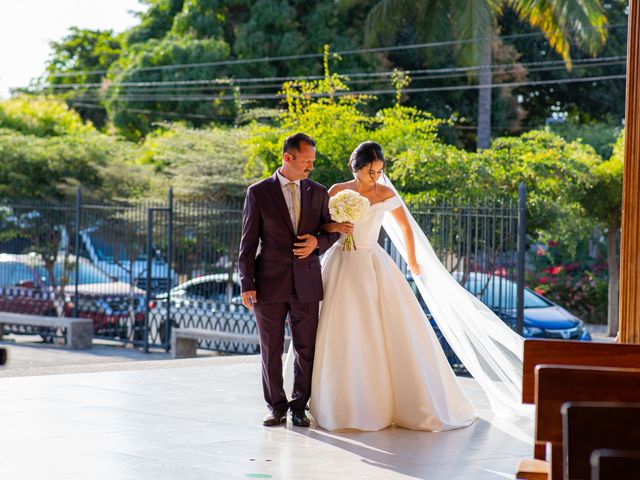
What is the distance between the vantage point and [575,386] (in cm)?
421

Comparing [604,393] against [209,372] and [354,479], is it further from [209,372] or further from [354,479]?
[209,372]

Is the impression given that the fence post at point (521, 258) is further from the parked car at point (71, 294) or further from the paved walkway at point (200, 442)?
the parked car at point (71, 294)

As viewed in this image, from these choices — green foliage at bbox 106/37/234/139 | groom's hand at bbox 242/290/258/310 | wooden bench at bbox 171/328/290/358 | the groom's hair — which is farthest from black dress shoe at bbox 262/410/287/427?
green foliage at bbox 106/37/234/139

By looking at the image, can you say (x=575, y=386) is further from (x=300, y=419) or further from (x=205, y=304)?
(x=205, y=304)

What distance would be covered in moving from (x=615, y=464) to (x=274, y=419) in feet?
16.5

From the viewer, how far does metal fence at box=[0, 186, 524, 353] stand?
56.0ft

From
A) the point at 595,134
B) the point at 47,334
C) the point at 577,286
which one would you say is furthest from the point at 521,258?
the point at 595,134

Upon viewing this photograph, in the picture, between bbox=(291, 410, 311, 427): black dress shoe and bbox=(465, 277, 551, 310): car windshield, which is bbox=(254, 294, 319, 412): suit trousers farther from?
bbox=(465, 277, 551, 310): car windshield

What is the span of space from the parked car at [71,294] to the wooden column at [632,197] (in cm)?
1327

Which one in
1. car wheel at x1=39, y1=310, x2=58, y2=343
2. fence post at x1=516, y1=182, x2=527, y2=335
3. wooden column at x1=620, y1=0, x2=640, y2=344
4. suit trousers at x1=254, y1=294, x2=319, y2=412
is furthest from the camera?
car wheel at x1=39, y1=310, x2=58, y2=343

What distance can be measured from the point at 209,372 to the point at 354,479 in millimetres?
5126

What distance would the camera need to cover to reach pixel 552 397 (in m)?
4.22

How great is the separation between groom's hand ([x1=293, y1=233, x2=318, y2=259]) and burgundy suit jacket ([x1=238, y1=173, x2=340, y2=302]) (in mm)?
43

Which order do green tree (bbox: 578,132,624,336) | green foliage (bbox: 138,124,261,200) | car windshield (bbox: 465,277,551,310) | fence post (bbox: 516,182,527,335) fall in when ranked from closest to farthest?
fence post (bbox: 516,182,527,335) < car windshield (bbox: 465,277,551,310) < green tree (bbox: 578,132,624,336) < green foliage (bbox: 138,124,261,200)
